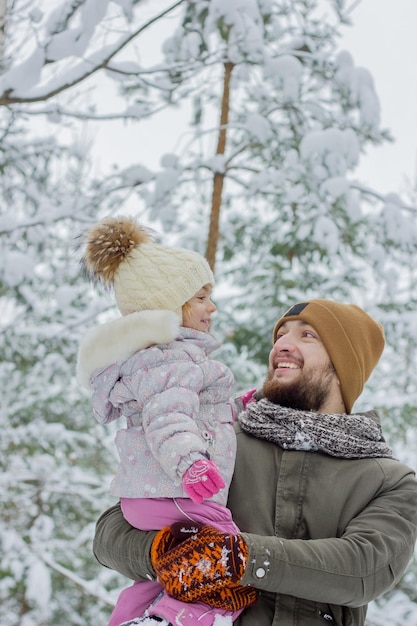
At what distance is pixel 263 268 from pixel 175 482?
572 centimetres

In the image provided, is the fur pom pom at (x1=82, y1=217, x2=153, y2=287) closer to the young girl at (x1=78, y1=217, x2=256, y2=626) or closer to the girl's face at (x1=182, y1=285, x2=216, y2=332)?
the young girl at (x1=78, y1=217, x2=256, y2=626)

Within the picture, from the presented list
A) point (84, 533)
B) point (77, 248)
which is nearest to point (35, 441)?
point (84, 533)

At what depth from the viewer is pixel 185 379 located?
2.01 metres

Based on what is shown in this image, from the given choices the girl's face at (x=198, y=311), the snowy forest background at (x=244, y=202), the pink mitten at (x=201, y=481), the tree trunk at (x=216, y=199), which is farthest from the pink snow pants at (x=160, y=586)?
the tree trunk at (x=216, y=199)

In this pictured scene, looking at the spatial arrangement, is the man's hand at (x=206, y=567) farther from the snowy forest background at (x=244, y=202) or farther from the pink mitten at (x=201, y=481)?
the snowy forest background at (x=244, y=202)

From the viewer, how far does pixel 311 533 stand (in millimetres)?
2107

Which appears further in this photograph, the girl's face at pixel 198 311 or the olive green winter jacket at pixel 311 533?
the girl's face at pixel 198 311

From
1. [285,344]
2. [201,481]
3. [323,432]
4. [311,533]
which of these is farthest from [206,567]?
[285,344]

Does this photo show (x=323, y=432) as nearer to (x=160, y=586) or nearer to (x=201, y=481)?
(x=201, y=481)

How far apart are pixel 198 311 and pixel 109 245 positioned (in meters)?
0.38

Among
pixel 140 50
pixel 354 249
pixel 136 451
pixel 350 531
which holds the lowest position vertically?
pixel 350 531

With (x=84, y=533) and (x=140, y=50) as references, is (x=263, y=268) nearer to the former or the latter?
(x=140, y=50)

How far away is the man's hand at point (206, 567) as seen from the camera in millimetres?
1775

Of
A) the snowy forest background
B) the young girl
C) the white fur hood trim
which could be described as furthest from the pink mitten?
the snowy forest background
